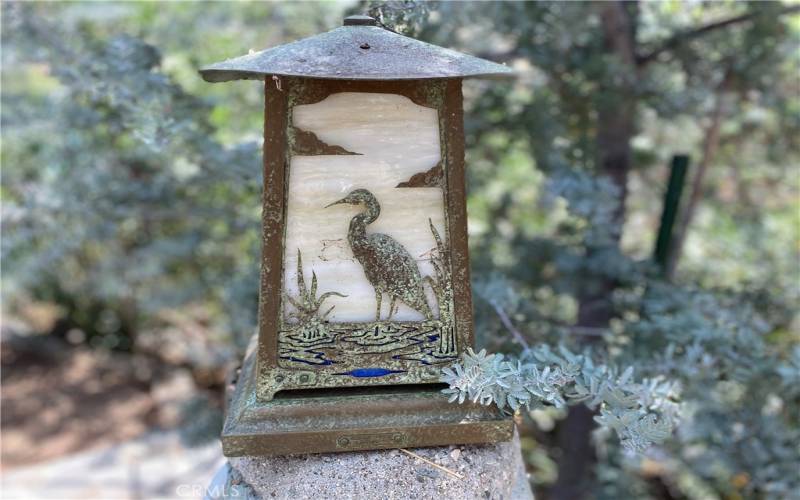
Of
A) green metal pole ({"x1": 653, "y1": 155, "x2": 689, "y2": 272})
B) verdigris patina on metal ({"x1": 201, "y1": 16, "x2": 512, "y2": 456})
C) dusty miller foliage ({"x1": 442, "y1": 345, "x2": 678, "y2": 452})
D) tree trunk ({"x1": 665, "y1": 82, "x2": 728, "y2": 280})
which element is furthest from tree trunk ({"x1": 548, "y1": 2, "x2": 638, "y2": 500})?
verdigris patina on metal ({"x1": 201, "y1": 16, "x2": 512, "y2": 456})

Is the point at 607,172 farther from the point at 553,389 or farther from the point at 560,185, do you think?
the point at 553,389

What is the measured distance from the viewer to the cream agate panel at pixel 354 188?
1.34 m

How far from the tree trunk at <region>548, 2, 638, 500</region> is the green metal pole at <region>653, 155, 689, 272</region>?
175mm

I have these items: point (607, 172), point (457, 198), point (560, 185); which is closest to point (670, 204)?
point (607, 172)

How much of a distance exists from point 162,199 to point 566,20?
187cm

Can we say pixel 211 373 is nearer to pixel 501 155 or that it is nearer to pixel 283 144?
pixel 501 155

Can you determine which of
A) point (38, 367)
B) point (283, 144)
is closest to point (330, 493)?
point (283, 144)

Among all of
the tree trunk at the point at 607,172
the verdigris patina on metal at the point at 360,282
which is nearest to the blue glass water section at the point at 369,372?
the verdigris patina on metal at the point at 360,282

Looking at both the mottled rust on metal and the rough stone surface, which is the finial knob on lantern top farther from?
the rough stone surface

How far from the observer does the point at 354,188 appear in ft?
4.46

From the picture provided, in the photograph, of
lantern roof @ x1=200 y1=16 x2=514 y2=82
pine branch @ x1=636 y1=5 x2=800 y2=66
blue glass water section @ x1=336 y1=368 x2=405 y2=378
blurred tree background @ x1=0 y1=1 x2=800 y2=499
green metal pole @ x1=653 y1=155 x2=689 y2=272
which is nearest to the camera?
lantern roof @ x1=200 y1=16 x2=514 y2=82

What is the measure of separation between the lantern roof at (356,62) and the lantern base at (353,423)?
65cm

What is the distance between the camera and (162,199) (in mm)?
3029

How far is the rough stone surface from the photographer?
1330 millimetres
